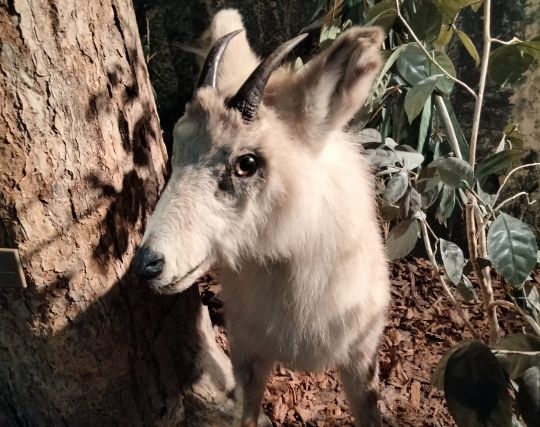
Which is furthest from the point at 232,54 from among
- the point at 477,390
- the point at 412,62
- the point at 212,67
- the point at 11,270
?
the point at 477,390

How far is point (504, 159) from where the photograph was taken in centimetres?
192

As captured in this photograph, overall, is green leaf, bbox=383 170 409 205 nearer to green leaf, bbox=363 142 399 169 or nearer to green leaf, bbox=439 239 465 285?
green leaf, bbox=363 142 399 169

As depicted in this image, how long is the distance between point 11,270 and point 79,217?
0.27 m

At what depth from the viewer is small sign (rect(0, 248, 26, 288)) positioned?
174 cm

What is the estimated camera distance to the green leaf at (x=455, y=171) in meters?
1.83

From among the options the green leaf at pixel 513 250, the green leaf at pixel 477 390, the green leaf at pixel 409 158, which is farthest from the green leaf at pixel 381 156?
the green leaf at pixel 477 390

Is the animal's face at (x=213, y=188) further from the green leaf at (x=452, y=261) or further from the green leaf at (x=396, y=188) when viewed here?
the green leaf at (x=452, y=261)

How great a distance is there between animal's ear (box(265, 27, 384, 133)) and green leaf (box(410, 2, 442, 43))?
505 millimetres

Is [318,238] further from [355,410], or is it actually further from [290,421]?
[290,421]

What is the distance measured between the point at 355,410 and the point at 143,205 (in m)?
1.28

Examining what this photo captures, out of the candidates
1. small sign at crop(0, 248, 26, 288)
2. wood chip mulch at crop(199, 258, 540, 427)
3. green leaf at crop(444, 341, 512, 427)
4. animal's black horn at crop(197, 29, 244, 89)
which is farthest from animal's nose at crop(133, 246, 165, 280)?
wood chip mulch at crop(199, 258, 540, 427)

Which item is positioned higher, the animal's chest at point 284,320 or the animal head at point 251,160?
the animal head at point 251,160

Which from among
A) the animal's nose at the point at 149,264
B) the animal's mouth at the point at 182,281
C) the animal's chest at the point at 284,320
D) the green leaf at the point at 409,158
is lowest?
the animal's chest at the point at 284,320

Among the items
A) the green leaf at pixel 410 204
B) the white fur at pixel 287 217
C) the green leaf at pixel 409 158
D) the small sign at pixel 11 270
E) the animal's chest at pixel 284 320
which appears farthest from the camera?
the green leaf at pixel 409 158
